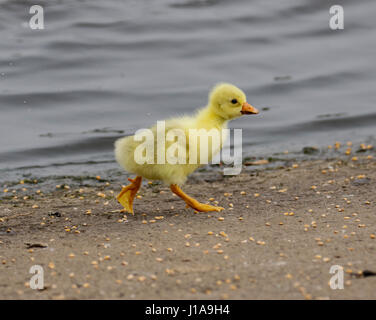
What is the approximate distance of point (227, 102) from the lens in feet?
18.0

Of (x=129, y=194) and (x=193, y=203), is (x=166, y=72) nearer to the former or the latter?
(x=129, y=194)

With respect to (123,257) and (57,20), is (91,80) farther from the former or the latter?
(123,257)

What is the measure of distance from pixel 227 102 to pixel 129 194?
117 centimetres

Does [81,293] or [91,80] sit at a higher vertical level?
[91,80]

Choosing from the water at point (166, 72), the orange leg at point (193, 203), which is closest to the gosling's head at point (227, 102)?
the orange leg at point (193, 203)

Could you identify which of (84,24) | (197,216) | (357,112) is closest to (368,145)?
(357,112)

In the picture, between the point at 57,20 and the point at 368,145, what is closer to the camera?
the point at 368,145

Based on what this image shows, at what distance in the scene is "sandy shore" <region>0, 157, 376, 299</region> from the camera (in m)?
3.83

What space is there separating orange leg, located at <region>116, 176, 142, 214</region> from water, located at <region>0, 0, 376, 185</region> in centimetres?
216

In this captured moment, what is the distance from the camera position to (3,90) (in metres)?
10.2

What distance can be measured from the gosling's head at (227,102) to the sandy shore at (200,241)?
85 centimetres

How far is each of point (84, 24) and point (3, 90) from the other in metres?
3.95

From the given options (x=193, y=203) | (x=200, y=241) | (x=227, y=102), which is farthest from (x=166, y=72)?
(x=200, y=241)

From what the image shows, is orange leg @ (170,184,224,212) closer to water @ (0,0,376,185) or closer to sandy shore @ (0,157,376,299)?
sandy shore @ (0,157,376,299)
